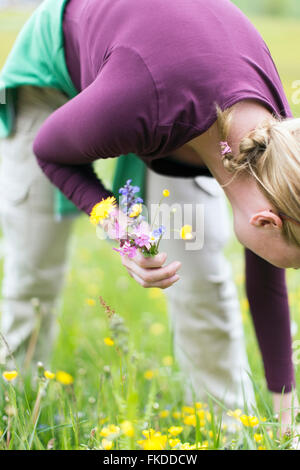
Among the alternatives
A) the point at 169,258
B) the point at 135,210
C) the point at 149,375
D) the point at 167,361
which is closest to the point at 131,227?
the point at 135,210

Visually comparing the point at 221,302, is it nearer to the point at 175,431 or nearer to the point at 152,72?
the point at 175,431

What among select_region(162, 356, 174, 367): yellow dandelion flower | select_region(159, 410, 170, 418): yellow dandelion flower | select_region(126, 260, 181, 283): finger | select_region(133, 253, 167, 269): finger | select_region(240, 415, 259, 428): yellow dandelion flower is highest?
select_region(133, 253, 167, 269): finger

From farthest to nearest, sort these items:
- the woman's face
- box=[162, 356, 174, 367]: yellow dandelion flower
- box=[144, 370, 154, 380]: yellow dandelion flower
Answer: box=[162, 356, 174, 367]: yellow dandelion flower < box=[144, 370, 154, 380]: yellow dandelion flower < the woman's face

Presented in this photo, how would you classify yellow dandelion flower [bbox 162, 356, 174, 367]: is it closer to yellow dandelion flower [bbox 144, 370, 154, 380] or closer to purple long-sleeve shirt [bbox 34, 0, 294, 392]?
yellow dandelion flower [bbox 144, 370, 154, 380]

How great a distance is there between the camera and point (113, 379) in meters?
1.24

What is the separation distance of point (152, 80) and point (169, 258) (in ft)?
2.04

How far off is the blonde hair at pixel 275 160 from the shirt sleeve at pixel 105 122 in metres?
0.15

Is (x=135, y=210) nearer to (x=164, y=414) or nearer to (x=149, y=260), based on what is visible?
(x=149, y=260)

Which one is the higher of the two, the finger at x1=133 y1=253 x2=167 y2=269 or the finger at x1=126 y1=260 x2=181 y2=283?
the finger at x1=133 y1=253 x2=167 y2=269

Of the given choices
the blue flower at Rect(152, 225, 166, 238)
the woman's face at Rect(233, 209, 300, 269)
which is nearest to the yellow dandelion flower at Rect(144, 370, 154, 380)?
the woman's face at Rect(233, 209, 300, 269)

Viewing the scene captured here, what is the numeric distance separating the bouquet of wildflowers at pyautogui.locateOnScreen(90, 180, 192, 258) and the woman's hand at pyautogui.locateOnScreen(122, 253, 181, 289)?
2 centimetres

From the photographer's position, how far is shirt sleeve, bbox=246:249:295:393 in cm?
141

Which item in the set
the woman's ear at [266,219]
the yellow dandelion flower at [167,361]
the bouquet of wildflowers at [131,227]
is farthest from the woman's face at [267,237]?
the yellow dandelion flower at [167,361]

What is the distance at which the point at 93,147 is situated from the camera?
1132 millimetres
